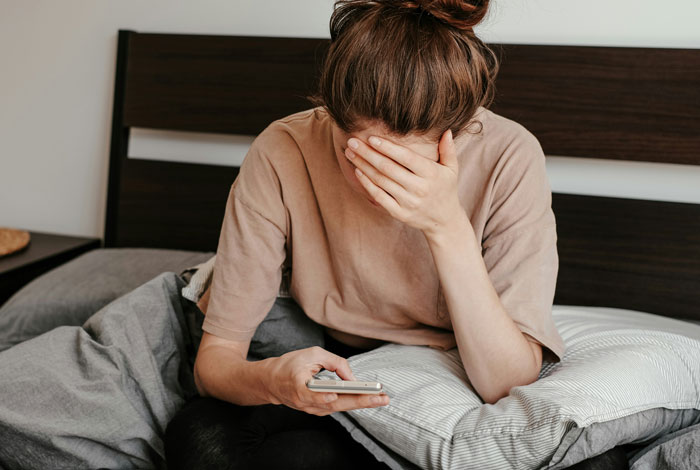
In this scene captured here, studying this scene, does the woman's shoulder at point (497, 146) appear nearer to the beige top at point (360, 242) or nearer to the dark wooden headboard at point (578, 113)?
the beige top at point (360, 242)

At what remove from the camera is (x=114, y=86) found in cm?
190

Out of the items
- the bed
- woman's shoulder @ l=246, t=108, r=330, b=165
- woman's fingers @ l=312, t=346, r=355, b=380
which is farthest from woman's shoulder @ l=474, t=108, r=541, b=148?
the bed

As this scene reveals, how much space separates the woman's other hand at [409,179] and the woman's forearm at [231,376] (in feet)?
0.94

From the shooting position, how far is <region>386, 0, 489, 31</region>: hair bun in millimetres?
812

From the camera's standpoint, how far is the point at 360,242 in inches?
40.8

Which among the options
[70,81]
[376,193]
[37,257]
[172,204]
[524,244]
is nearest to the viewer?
[376,193]

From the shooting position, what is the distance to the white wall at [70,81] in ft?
5.92

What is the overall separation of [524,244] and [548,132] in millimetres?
672

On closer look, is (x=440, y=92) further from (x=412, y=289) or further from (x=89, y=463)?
(x=89, y=463)

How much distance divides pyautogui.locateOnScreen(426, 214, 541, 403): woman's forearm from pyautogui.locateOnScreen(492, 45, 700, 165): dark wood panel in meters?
0.74

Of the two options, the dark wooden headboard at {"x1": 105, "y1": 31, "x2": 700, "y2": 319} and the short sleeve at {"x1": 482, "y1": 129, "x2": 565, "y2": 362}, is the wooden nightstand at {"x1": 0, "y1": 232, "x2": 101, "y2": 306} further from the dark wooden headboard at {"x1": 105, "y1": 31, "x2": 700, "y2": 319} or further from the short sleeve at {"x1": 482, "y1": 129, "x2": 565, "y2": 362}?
the short sleeve at {"x1": 482, "y1": 129, "x2": 565, "y2": 362}

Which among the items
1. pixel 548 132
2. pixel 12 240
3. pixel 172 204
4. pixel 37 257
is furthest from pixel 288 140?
pixel 12 240

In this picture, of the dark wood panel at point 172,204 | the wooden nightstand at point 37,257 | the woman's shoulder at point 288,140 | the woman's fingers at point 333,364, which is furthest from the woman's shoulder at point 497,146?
the wooden nightstand at point 37,257

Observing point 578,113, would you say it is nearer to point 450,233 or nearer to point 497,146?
point 497,146
